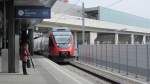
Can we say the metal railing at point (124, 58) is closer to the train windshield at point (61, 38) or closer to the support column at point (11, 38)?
the train windshield at point (61, 38)

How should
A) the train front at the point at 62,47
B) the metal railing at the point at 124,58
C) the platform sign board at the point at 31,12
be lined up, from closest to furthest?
the metal railing at the point at 124,58, the platform sign board at the point at 31,12, the train front at the point at 62,47

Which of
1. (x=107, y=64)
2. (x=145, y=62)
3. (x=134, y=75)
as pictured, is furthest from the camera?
(x=107, y=64)

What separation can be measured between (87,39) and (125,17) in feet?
60.8

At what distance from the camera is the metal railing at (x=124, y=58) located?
22156 millimetres

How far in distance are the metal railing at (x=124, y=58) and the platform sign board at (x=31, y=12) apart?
17.1 feet

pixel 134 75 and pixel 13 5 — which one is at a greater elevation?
pixel 13 5

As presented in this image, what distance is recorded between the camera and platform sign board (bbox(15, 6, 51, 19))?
78.5 feet

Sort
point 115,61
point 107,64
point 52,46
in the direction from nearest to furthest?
point 115,61, point 107,64, point 52,46

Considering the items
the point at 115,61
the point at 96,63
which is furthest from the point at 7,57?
the point at 96,63

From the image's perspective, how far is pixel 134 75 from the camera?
24.1 metres

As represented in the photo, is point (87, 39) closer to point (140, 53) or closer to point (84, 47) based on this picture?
point (84, 47)

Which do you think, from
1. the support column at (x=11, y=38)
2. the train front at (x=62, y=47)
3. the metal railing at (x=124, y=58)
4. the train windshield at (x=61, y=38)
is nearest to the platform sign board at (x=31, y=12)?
the support column at (x=11, y=38)

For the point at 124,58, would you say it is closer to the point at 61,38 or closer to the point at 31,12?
the point at 31,12

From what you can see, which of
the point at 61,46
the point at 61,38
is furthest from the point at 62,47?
the point at 61,38
